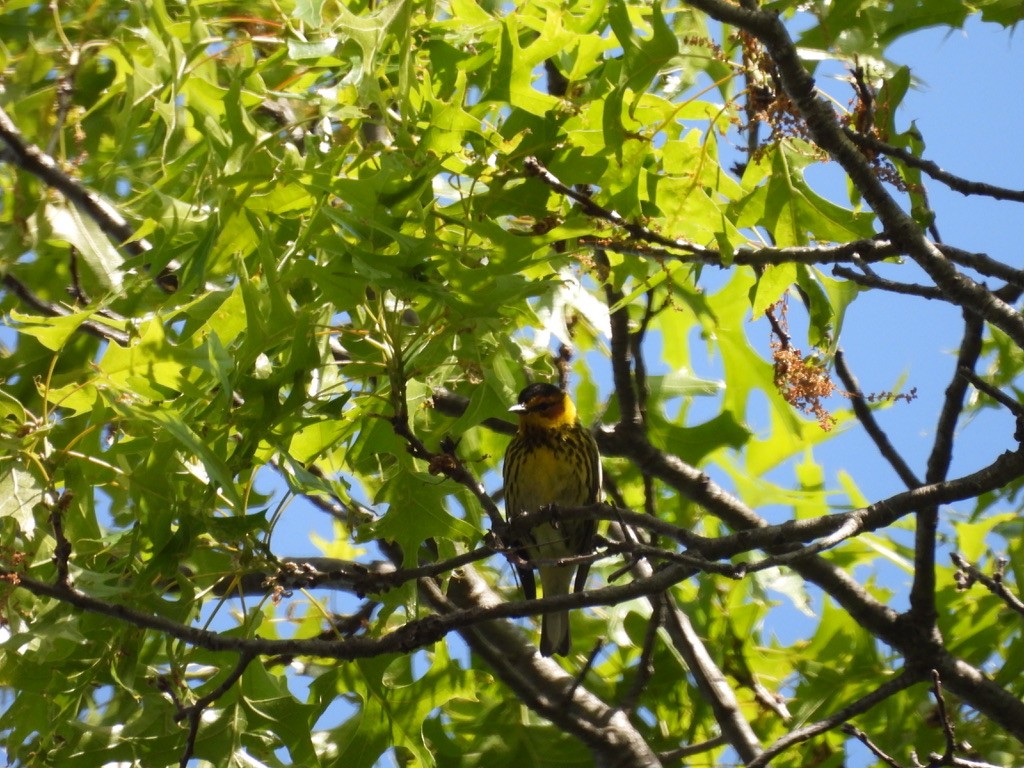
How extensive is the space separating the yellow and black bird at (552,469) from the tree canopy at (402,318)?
17.1 inches

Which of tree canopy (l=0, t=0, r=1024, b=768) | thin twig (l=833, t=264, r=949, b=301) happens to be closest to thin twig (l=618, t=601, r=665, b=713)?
tree canopy (l=0, t=0, r=1024, b=768)

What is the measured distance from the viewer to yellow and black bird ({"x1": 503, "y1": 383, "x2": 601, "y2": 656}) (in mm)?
4871

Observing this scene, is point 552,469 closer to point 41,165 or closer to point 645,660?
point 645,660

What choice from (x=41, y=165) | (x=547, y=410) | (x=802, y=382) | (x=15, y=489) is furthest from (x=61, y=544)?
(x=547, y=410)

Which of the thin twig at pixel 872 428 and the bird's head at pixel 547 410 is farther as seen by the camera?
the bird's head at pixel 547 410

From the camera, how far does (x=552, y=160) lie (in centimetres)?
307

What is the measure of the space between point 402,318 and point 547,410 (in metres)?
1.61

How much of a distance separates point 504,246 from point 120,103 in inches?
66.3

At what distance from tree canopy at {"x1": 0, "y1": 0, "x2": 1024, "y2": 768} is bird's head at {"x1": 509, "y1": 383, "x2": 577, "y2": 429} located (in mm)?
522

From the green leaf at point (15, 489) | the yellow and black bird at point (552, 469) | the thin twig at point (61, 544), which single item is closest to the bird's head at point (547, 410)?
the yellow and black bird at point (552, 469)

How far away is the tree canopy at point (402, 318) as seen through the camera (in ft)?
9.04

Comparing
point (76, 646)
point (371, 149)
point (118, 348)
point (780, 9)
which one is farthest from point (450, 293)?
point (76, 646)

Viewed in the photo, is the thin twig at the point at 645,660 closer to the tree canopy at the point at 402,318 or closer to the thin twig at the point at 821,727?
the tree canopy at the point at 402,318

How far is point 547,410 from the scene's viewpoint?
16.7ft
